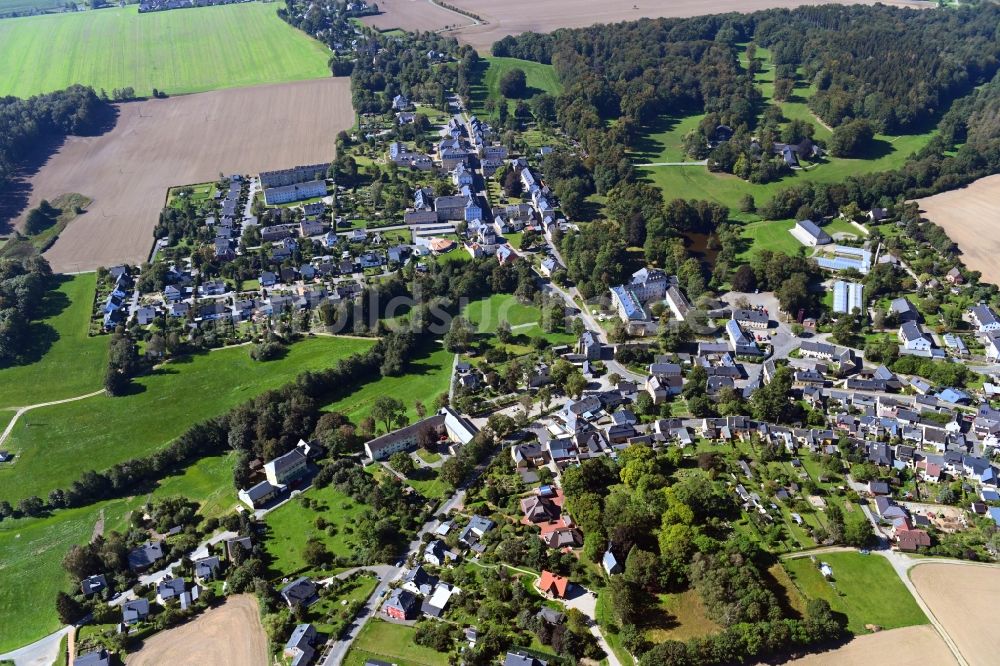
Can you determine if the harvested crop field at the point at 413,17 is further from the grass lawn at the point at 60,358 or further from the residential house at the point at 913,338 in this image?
the residential house at the point at 913,338

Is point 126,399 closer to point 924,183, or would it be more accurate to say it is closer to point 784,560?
point 784,560

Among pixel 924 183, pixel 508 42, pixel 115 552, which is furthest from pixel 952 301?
pixel 508 42

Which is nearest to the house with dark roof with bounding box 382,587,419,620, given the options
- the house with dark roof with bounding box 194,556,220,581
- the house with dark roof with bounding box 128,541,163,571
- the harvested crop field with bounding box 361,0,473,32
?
the house with dark roof with bounding box 194,556,220,581

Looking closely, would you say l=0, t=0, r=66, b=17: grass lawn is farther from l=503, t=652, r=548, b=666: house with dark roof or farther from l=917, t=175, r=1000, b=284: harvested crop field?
l=503, t=652, r=548, b=666: house with dark roof

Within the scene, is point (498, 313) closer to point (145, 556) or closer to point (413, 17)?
point (145, 556)

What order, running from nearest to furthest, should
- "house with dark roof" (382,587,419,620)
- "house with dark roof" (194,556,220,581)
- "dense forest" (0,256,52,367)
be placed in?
1. "house with dark roof" (382,587,419,620)
2. "house with dark roof" (194,556,220,581)
3. "dense forest" (0,256,52,367)
